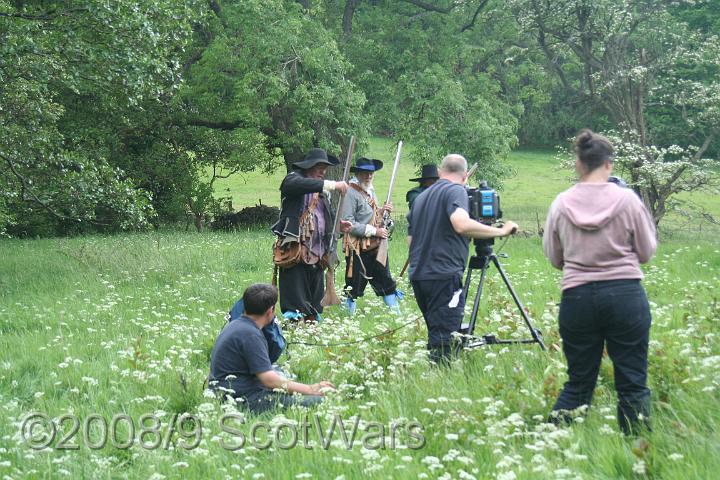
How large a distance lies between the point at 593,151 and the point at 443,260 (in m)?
2.23

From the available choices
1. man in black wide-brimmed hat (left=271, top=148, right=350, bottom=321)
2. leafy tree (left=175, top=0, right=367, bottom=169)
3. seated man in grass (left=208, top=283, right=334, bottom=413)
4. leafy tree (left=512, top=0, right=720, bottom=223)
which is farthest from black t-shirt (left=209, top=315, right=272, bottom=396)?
leafy tree (left=512, top=0, right=720, bottom=223)

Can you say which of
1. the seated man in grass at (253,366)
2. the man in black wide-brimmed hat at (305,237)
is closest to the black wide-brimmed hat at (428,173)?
the man in black wide-brimmed hat at (305,237)

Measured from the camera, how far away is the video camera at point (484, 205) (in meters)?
7.12

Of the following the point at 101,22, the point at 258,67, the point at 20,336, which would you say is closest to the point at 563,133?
the point at 258,67

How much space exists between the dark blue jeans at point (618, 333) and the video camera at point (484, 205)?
1.84 meters

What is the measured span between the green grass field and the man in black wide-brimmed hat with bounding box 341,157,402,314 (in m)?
0.27

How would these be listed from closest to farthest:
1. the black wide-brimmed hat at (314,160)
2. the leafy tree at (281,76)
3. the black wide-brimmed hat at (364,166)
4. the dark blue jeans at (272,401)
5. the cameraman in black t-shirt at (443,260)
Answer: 1. the dark blue jeans at (272,401)
2. the cameraman in black t-shirt at (443,260)
3. the black wide-brimmed hat at (314,160)
4. the black wide-brimmed hat at (364,166)
5. the leafy tree at (281,76)

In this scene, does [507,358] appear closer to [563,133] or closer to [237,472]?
[237,472]

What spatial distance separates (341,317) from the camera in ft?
35.8

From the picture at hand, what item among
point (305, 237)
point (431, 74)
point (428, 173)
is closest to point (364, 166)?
point (428, 173)

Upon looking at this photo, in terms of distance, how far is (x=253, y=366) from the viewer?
6.66 metres

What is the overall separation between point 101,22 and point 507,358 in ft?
33.5

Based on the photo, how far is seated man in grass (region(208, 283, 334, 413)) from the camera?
6.67 m

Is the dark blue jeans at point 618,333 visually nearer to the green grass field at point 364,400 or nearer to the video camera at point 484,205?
the green grass field at point 364,400
